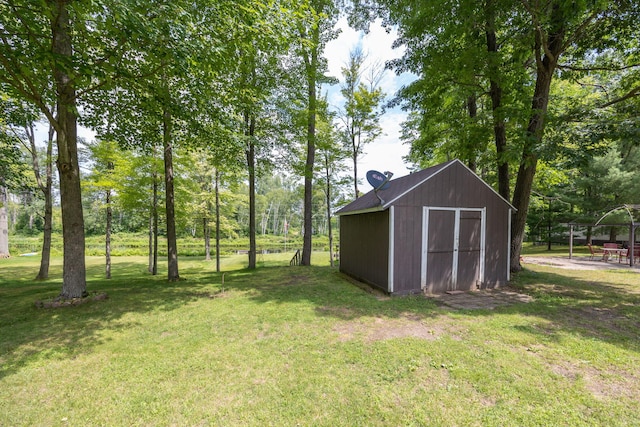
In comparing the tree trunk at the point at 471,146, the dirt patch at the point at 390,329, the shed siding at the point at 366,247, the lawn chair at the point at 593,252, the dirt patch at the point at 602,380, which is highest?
the tree trunk at the point at 471,146

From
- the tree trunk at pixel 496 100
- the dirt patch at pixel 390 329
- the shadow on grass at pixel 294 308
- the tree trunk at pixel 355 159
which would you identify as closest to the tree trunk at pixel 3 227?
the shadow on grass at pixel 294 308

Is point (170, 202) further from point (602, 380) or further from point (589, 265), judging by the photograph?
point (589, 265)

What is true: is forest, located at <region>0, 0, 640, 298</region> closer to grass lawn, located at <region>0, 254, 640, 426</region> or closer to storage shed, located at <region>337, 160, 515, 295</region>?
storage shed, located at <region>337, 160, 515, 295</region>

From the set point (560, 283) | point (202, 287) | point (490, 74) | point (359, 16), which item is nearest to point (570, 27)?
point (490, 74)

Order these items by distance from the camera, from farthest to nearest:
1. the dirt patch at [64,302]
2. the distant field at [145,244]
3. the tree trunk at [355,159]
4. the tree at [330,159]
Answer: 1. the distant field at [145,244]
2. the tree trunk at [355,159]
3. the tree at [330,159]
4. the dirt patch at [64,302]

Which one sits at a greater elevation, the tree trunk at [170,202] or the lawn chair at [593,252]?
the tree trunk at [170,202]

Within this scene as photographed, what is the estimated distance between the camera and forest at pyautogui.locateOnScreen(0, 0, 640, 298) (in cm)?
411

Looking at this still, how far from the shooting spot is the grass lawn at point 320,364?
2236mm

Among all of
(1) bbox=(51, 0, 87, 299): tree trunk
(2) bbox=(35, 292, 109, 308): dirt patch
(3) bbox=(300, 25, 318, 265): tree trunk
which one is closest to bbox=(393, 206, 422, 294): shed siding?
(3) bbox=(300, 25, 318, 265): tree trunk

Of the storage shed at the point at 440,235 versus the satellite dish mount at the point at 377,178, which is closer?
the storage shed at the point at 440,235

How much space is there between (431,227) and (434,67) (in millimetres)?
5322

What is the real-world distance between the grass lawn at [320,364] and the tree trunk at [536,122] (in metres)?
2.91

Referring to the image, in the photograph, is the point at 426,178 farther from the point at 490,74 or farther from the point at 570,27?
the point at 570,27

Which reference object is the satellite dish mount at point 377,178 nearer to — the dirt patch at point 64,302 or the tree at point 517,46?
the tree at point 517,46
